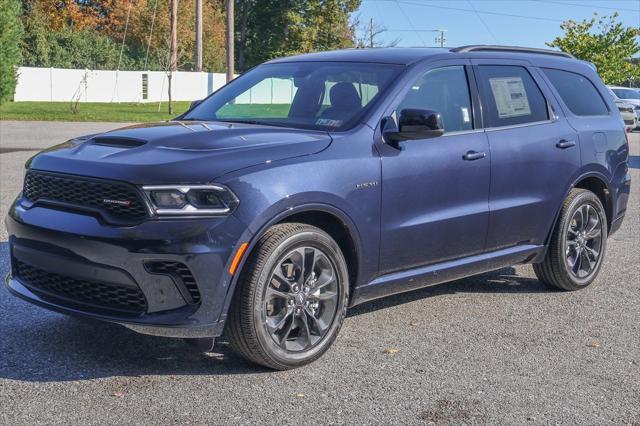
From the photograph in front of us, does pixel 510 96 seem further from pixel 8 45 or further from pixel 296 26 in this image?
pixel 296 26

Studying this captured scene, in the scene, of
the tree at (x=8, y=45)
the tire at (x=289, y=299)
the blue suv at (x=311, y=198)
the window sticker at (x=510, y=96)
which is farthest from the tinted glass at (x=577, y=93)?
the tree at (x=8, y=45)

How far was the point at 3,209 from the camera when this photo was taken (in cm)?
1009

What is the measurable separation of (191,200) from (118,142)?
0.81m

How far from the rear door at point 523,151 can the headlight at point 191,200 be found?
2.24 meters

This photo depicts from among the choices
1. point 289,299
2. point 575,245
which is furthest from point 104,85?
point 289,299

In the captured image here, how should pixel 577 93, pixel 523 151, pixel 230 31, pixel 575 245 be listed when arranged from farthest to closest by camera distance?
1. pixel 230 31
2. pixel 577 93
3. pixel 575 245
4. pixel 523 151

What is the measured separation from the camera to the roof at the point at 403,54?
6000 millimetres

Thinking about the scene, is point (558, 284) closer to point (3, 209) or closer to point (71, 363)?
point (71, 363)

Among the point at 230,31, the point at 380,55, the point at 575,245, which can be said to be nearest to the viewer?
the point at 380,55

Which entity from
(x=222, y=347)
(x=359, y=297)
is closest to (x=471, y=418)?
(x=359, y=297)

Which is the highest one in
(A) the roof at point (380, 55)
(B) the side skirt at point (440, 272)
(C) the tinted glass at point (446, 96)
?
(A) the roof at point (380, 55)

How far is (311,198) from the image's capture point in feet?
16.1

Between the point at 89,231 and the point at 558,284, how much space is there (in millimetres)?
3979

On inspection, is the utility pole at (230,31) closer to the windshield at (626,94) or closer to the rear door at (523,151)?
the windshield at (626,94)
